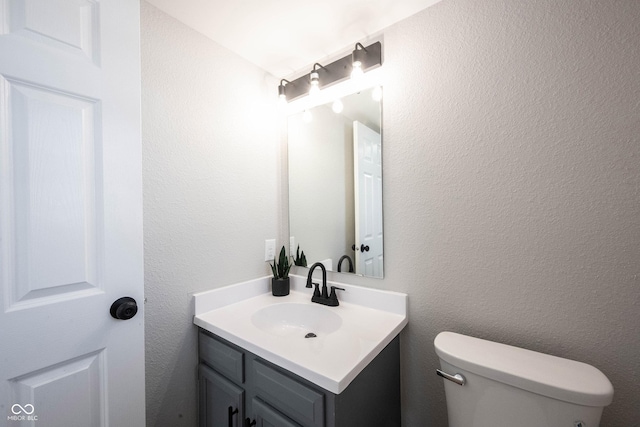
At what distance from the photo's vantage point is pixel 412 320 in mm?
1120

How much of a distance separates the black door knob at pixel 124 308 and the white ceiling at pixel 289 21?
45.9 inches

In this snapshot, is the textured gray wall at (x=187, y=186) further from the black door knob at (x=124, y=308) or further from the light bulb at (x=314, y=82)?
the light bulb at (x=314, y=82)

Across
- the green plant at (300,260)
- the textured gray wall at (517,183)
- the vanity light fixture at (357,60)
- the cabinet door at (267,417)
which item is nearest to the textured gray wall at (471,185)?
the textured gray wall at (517,183)

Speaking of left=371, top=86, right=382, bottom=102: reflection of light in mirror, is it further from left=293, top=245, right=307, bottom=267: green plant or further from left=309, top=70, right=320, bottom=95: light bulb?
left=293, top=245, right=307, bottom=267: green plant

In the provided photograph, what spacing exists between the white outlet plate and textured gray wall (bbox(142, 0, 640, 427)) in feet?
0.54

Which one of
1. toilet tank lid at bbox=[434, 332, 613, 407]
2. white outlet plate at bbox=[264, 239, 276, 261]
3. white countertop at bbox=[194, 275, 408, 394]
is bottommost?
toilet tank lid at bbox=[434, 332, 613, 407]

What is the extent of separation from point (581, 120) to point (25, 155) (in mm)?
1613

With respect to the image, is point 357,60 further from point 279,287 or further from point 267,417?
point 267,417

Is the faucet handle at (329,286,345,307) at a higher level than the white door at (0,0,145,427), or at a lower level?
lower

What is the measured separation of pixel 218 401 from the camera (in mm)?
1075

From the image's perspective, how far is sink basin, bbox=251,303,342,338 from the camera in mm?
1182

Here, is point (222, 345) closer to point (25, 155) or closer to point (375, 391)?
point (375, 391)

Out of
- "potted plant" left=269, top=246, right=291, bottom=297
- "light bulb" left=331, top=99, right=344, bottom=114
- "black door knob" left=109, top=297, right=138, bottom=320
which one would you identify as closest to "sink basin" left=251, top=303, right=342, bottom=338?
"potted plant" left=269, top=246, right=291, bottom=297

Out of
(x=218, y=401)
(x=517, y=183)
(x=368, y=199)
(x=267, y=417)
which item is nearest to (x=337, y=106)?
(x=368, y=199)
